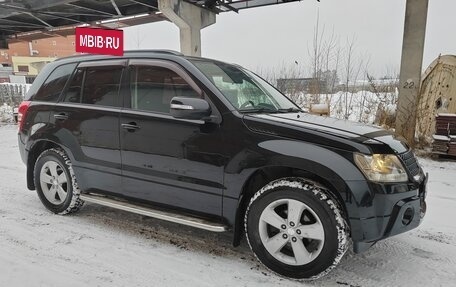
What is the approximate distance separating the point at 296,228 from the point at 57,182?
9.44ft

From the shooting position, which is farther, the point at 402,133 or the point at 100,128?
the point at 402,133

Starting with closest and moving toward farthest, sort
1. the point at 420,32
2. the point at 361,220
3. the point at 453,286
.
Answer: the point at 361,220 → the point at 453,286 → the point at 420,32

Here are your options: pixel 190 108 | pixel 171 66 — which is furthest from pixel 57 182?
pixel 190 108

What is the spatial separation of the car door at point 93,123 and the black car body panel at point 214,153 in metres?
0.01

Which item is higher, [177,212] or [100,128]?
[100,128]

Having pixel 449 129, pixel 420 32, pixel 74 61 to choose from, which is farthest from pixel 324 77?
pixel 74 61

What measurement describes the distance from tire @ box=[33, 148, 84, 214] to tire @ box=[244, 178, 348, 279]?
2.20 m

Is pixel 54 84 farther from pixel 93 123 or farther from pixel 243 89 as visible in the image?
pixel 243 89

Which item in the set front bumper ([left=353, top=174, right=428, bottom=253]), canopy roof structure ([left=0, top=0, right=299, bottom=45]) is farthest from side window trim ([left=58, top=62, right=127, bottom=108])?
canopy roof structure ([left=0, top=0, right=299, bottom=45])

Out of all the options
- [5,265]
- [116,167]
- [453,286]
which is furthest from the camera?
[116,167]

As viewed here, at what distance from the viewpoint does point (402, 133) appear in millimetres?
8211

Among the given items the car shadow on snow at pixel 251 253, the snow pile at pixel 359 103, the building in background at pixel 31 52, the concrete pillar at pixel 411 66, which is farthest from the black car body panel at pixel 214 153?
the building in background at pixel 31 52

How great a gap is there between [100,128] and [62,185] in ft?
3.17

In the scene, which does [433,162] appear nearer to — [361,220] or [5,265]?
[361,220]
